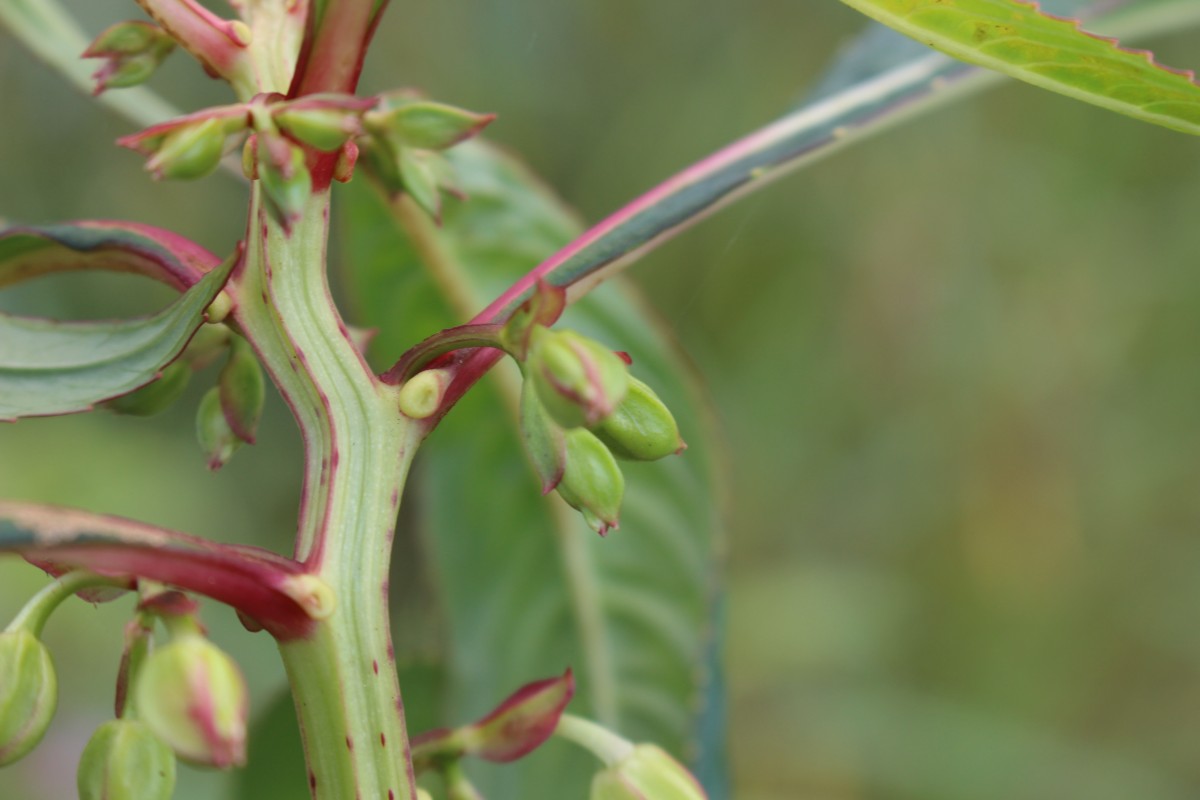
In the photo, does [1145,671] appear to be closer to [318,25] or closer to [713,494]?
[713,494]

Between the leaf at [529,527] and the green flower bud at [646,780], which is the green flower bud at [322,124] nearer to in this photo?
the green flower bud at [646,780]

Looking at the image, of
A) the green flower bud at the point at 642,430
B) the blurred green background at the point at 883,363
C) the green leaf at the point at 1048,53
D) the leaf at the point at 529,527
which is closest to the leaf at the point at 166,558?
the green flower bud at the point at 642,430

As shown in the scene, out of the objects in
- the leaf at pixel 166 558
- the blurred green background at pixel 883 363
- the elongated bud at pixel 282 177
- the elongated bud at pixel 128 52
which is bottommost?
the leaf at pixel 166 558

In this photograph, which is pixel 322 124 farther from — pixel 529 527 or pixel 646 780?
pixel 529 527

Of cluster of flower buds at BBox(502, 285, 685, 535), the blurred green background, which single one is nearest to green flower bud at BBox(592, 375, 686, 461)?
cluster of flower buds at BBox(502, 285, 685, 535)

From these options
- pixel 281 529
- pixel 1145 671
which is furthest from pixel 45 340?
pixel 1145 671

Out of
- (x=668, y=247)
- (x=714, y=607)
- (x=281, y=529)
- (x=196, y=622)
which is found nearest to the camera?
(x=196, y=622)

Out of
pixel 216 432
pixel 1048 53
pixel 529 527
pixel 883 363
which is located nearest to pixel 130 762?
pixel 216 432

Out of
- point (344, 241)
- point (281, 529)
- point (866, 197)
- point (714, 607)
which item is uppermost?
point (866, 197)
